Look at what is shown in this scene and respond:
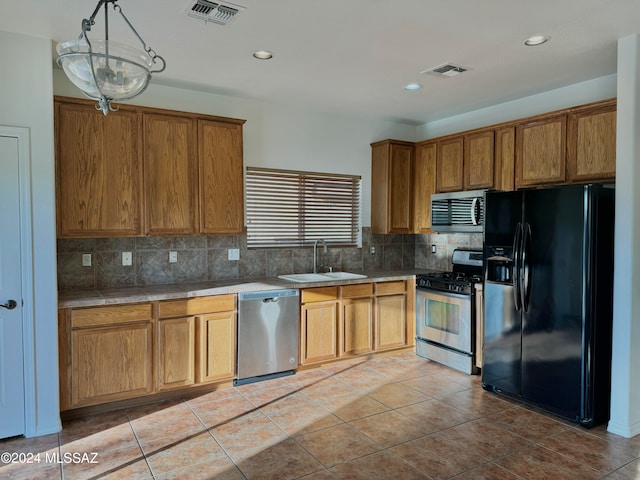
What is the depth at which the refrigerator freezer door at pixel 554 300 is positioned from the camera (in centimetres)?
317

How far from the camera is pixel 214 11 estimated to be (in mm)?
2604

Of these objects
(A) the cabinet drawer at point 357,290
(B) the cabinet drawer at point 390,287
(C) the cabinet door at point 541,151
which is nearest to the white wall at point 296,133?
(B) the cabinet drawer at point 390,287

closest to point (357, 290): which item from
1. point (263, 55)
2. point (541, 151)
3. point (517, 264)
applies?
point (517, 264)

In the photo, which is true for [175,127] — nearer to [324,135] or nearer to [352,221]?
[324,135]

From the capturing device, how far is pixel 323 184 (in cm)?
507

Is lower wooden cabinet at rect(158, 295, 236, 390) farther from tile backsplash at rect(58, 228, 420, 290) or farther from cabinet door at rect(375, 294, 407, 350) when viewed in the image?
cabinet door at rect(375, 294, 407, 350)

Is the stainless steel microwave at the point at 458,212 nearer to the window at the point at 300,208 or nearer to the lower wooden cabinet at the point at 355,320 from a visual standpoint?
the lower wooden cabinet at the point at 355,320

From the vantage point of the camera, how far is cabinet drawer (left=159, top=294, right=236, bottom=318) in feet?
11.8

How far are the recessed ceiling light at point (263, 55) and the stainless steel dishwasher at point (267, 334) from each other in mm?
1933

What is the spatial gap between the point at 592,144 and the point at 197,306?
3453mm

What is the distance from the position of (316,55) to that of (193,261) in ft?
7.15

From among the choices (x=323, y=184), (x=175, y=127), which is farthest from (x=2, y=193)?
(x=323, y=184)

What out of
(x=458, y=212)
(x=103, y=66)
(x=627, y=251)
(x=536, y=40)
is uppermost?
(x=536, y=40)

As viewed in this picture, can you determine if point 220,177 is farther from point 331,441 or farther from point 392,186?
point 331,441
